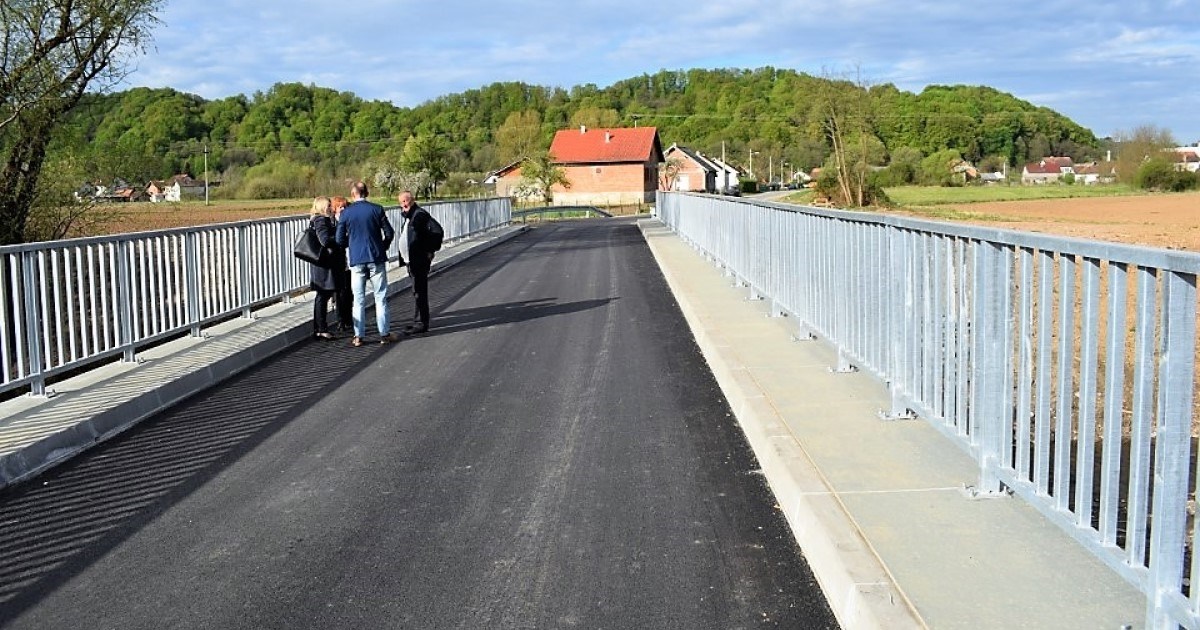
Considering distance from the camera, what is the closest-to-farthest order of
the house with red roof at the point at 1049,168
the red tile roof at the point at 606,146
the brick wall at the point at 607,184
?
the red tile roof at the point at 606,146 → the brick wall at the point at 607,184 → the house with red roof at the point at 1049,168

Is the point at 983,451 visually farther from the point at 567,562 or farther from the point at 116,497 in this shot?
the point at 116,497

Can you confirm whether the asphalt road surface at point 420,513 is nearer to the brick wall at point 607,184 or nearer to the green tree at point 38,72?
the green tree at point 38,72

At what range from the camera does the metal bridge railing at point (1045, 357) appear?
3404mm

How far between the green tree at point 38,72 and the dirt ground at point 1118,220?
846 inches

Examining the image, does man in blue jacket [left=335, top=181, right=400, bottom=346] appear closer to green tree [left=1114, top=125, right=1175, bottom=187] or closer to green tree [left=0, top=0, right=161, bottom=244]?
green tree [left=0, top=0, right=161, bottom=244]

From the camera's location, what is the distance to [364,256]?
12414 millimetres

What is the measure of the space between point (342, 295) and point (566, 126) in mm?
131973

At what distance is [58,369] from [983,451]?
7379 millimetres

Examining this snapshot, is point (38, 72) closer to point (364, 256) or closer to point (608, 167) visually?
point (364, 256)

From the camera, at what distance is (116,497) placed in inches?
250

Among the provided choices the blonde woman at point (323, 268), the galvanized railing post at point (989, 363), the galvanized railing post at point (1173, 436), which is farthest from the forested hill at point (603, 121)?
the galvanized railing post at point (1173, 436)

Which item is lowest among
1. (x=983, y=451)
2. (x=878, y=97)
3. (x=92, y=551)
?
(x=92, y=551)

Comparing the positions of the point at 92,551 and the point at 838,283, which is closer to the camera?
the point at 92,551

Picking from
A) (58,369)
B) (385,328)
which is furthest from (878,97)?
(58,369)
